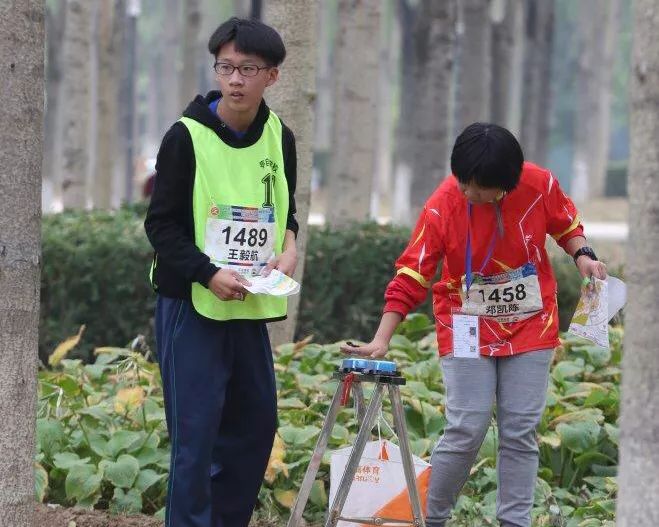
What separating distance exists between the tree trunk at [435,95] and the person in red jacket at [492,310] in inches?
353

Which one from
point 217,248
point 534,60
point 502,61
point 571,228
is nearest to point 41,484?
point 217,248

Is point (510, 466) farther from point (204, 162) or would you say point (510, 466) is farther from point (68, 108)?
point (68, 108)

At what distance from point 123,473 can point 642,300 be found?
303 centimetres

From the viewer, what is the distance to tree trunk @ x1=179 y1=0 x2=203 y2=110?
19.4 metres

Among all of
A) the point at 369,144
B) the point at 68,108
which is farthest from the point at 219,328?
the point at 68,108

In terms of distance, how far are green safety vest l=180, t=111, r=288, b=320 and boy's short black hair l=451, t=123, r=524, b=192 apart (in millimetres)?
585

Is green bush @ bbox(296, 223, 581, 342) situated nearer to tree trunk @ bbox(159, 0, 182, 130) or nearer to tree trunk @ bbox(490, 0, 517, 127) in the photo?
tree trunk @ bbox(490, 0, 517, 127)

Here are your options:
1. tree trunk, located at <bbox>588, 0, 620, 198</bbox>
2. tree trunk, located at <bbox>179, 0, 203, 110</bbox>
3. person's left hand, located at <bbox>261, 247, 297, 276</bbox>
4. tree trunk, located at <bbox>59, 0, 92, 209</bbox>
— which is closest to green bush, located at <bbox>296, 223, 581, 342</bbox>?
person's left hand, located at <bbox>261, 247, 297, 276</bbox>

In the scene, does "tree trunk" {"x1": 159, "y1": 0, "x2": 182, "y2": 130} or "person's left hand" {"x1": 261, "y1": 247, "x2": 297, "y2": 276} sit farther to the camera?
"tree trunk" {"x1": 159, "y1": 0, "x2": 182, "y2": 130}

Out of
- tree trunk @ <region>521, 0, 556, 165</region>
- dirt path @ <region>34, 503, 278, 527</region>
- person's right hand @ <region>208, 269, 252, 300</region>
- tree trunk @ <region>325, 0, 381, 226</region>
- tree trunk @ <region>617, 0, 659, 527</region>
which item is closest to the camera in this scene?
tree trunk @ <region>617, 0, 659, 527</region>

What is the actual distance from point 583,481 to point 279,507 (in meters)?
1.27

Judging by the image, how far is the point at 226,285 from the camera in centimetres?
420

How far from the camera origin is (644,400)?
301cm

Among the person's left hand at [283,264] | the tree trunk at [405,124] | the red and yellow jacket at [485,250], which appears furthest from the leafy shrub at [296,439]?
the tree trunk at [405,124]
